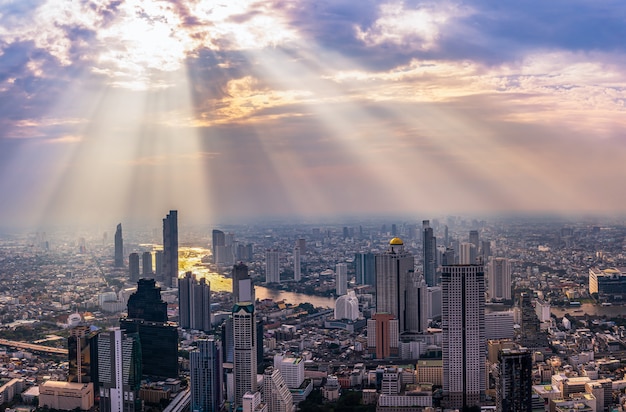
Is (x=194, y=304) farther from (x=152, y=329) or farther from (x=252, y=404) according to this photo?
(x=252, y=404)

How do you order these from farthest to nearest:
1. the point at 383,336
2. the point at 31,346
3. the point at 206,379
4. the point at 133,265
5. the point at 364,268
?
1. the point at 364,268
2. the point at 133,265
3. the point at 383,336
4. the point at 31,346
5. the point at 206,379

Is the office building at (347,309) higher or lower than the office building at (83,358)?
lower

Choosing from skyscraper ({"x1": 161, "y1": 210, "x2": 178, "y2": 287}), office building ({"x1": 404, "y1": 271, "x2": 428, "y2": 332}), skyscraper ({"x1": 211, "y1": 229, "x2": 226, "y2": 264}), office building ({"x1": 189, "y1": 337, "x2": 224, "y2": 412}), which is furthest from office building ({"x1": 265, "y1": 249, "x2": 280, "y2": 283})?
office building ({"x1": 189, "y1": 337, "x2": 224, "y2": 412})

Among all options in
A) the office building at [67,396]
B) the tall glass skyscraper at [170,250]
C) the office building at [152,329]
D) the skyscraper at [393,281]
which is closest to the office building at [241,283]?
the tall glass skyscraper at [170,250]

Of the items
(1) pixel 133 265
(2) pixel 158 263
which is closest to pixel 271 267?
(2) pixel 158 263

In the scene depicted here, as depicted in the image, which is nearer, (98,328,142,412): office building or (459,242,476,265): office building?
(98,328,142,412): office building

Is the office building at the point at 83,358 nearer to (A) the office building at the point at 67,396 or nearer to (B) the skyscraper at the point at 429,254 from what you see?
(A) the office building at the point at 67,396

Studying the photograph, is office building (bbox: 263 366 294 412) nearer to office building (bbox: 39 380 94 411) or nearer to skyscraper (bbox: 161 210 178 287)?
office building (bbox: 39 380 94 411)
